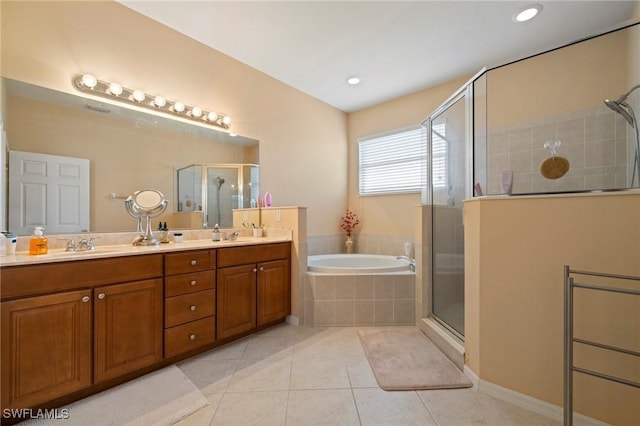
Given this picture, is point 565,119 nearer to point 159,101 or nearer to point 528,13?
point 528,13

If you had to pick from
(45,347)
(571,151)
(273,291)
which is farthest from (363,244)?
(45,347)

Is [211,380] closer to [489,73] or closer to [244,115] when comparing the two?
[244,115]

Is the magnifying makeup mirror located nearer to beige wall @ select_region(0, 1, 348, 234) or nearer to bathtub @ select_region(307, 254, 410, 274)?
beige wall @ select_region(0, 1, 348, 234)

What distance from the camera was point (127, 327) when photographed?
1.60 meters

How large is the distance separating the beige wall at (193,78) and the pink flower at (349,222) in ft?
0.47

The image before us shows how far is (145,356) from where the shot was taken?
1672mm

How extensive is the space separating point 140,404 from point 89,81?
2.17 metres

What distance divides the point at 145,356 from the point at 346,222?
2887 mm

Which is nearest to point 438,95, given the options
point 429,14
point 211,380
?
point 429,14

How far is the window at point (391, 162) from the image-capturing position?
3.50 meters

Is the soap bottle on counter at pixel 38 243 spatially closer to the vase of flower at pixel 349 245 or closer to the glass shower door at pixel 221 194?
the glass shower door at pixel 221 194

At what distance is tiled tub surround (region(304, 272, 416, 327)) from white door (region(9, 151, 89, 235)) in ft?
6.32

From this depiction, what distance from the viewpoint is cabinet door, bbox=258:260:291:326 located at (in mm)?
2369

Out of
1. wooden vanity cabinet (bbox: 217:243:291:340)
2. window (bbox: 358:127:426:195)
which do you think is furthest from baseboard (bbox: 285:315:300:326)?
window (bbox: 358:127:426:195)
